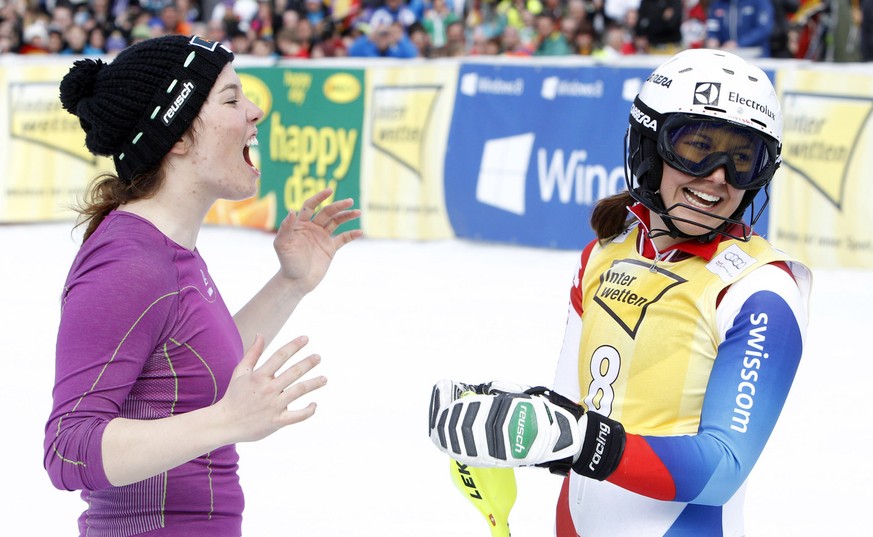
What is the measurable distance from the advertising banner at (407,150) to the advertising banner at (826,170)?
341 centimetres

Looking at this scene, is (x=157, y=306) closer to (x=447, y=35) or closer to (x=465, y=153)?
(x=465, y=153)

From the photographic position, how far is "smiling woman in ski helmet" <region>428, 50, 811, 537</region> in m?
2.05

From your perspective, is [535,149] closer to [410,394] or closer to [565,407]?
[410,394]

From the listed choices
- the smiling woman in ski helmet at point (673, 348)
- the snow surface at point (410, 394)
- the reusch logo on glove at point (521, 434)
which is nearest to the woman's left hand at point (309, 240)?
the smiling woman in ski helmet at point (673, 348)

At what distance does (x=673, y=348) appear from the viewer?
7.61ft

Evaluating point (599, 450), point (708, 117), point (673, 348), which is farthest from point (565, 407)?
point (708, 117)

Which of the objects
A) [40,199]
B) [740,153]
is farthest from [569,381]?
[40,199]

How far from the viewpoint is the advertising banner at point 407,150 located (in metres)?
11.1

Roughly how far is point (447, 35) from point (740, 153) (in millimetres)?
12560

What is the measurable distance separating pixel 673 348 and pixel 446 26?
43.6ft

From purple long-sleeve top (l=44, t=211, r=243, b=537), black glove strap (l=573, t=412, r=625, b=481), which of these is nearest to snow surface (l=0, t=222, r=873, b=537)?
purple long-sleeve top (l=44, t=211, r=243, b=537)

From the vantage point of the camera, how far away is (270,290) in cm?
302

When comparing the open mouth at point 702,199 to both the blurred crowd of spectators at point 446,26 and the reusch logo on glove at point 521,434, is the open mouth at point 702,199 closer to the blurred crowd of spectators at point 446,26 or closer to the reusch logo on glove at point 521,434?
the reusch logo on glove at point 521,434

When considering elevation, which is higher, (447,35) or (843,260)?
(447,35)
